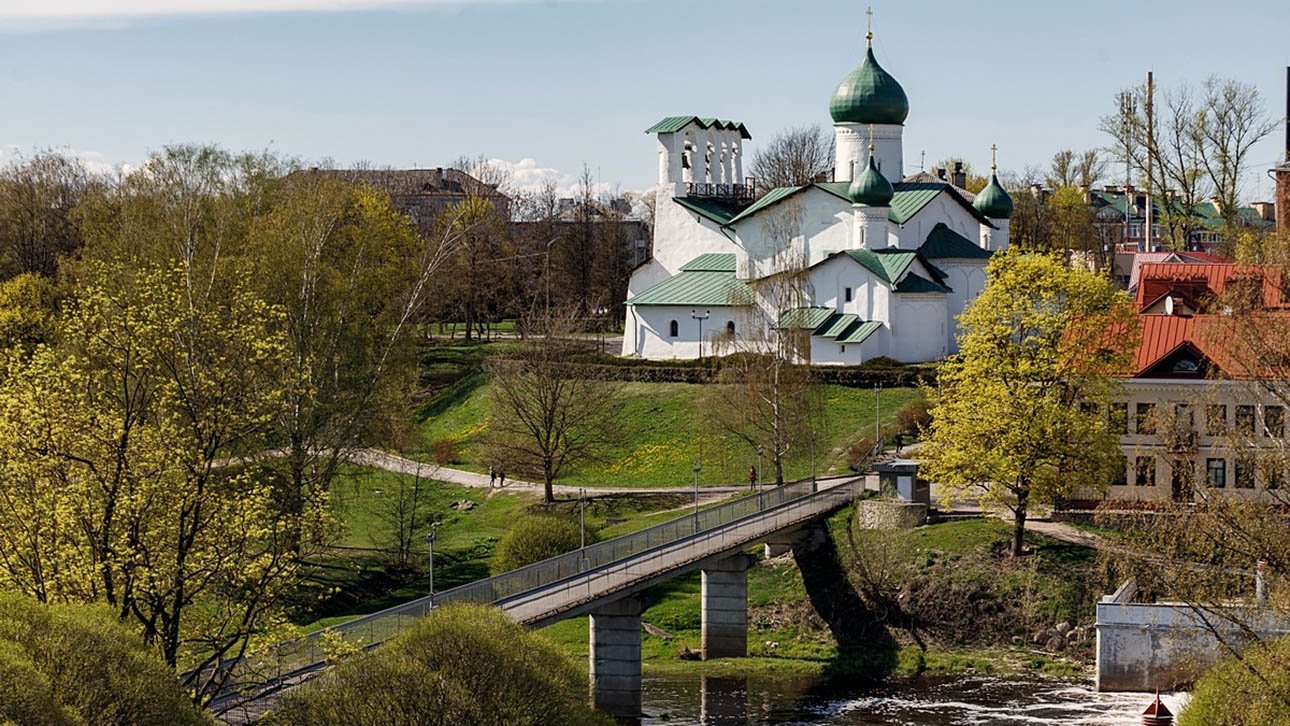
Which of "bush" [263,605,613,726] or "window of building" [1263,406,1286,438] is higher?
"window of building" [1263,406,1286,438]

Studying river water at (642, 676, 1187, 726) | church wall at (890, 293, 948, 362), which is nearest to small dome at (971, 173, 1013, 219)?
church wall at (890, 293, 948, 362)

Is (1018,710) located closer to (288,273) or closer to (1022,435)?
(1022,435)

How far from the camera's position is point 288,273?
174 feet

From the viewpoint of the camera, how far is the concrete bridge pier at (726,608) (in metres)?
48.4

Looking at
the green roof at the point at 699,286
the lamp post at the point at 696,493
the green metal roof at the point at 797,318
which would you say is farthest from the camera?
the green roof at the point at 699,286

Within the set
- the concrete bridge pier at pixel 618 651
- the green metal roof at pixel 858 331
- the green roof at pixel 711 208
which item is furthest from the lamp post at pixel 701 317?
the concrete bridge pier at pixel 618 651

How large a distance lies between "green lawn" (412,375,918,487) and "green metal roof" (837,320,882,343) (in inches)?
136

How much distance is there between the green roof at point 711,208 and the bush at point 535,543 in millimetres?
32930

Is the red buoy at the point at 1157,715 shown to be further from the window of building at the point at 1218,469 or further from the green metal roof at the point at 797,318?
the green metal roof at the point at 797,318

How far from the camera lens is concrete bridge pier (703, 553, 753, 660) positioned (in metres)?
48.4

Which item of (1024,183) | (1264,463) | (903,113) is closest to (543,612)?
(1264,463)

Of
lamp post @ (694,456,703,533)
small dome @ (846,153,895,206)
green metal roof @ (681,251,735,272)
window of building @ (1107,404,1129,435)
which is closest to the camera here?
window of building @ (1107,404,1129,435)

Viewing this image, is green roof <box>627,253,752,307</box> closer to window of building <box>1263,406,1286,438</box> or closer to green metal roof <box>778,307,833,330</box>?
green metal roof <box>778,307,833,330</box>

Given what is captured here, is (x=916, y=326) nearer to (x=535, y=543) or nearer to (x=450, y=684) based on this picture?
(x=535, y=543)
